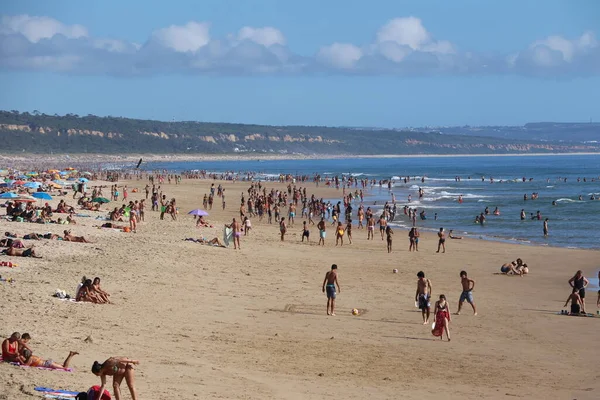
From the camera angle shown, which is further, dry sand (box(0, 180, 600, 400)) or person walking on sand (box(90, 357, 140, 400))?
dry sand (box(0, 180, 600, 400))

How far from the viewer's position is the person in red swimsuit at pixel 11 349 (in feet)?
35.2

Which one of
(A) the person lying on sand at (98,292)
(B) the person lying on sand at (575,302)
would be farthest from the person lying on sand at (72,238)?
(B) the person lying on sand at (575,302)

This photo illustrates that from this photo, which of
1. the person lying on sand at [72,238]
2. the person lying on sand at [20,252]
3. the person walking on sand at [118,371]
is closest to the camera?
the person walking on sand at [118,371]

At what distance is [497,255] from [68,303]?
695 inches

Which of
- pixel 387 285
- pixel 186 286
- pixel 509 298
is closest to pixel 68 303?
pixel 186 286

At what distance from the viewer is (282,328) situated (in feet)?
49.8

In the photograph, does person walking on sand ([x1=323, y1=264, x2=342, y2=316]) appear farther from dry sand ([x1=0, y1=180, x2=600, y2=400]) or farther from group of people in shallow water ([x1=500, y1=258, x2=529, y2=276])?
group of people in shallow water ([x1=500, y1=258, x2=529, y2=276])

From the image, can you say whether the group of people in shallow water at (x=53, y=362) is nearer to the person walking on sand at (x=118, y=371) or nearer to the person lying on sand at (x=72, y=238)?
the person walking on sand at (x=118, y=371)

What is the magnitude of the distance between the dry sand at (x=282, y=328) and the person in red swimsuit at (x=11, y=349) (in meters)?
0.35

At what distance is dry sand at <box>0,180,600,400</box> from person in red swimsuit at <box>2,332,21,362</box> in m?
0.35

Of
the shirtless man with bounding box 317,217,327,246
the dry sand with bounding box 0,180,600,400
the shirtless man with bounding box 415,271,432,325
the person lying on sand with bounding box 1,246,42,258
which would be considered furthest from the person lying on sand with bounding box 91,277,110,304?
the shirtless man with bounding box 317,217,327,246

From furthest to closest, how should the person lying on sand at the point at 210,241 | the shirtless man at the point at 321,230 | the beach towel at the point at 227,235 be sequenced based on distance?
the shirtless man at the point at 321,230, the person lying on sand at the point at 210,241, the beach towel at the point at 227,235

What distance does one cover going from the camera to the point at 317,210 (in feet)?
145

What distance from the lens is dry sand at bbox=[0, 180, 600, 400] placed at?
11.4 metres
